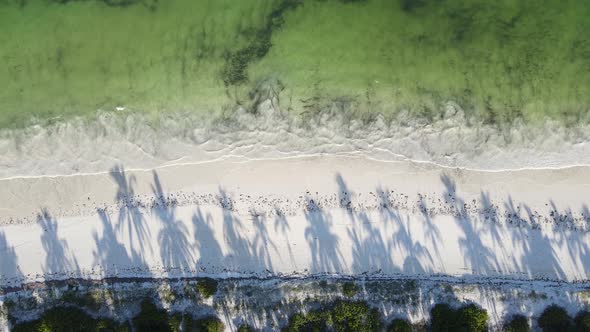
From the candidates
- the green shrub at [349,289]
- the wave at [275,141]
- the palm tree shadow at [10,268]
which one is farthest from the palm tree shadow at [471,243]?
the palm tree shadow at [10,268]

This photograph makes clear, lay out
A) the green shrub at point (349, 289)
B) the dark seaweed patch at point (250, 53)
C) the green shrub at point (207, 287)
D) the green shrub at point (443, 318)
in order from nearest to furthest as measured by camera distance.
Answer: the green shrub at point (443, 318)
the green shrub at point (349, 289)
the green shrub at point (207, 287)
the dark seaweed patch at point (250, 53)

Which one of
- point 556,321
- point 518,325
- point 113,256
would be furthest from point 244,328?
point 556,321

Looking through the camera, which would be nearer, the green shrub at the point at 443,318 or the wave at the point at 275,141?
the green shrub at the point at 443,318

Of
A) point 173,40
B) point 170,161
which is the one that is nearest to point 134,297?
point 170,161

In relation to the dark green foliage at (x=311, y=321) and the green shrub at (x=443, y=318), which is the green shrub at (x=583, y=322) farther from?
the dark green foliage at (x=311, y=321)

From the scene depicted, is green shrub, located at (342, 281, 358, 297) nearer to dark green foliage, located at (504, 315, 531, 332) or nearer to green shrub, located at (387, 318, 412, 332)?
green shrub, located at (387, 318, 412, 332)

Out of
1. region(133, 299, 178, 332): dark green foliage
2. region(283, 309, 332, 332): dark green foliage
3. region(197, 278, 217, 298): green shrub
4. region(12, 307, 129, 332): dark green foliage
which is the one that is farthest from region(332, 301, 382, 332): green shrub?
region(12, 307, 129, 332): dark green foliage

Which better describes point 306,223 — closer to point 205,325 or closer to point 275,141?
point 275,141
